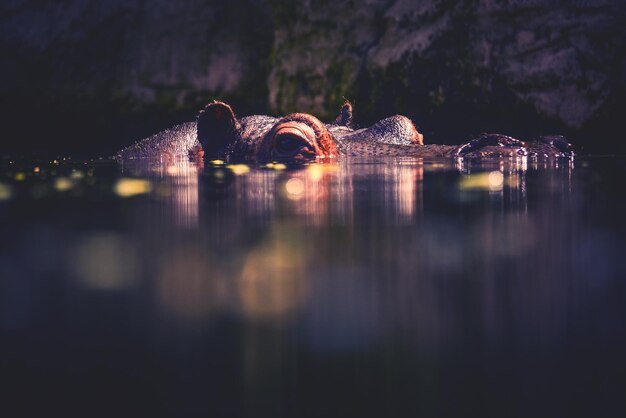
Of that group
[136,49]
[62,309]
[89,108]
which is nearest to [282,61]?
[136,49]

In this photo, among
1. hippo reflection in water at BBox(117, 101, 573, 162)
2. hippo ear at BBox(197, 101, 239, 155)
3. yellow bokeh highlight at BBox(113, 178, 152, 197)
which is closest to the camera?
yellow bokeh highlight at BBox(113, 178, 152, 197)

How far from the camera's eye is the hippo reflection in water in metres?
8.91

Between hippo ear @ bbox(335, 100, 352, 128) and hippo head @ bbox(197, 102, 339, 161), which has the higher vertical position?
hippo ear @ bbox(335, 100, 352, 128)

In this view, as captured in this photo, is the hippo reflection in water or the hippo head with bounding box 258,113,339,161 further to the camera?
the hippo reflection in water

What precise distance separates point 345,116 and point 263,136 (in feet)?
10.7

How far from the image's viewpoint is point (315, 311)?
76.2 inches

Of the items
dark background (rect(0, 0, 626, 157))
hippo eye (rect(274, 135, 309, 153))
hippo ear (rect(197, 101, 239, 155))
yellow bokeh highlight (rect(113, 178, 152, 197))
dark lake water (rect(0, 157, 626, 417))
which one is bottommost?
dark lake water (rect(0, 157, 626, 417))

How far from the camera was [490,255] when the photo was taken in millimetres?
2635

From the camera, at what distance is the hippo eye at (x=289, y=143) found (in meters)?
8.77

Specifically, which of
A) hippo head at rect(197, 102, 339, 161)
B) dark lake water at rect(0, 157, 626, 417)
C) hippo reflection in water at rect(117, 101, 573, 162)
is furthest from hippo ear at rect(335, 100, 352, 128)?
dark lake water at rect(0, 157, 626, 417)

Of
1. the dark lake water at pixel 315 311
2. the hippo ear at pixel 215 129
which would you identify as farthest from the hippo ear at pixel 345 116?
the dark lake water at pixel 315 311

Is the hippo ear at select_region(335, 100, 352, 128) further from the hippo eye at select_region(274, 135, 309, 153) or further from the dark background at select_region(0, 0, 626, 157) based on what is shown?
the hippo eye at select_region(274, 135, 309, 153)

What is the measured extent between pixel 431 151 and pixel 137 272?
24.8 feet

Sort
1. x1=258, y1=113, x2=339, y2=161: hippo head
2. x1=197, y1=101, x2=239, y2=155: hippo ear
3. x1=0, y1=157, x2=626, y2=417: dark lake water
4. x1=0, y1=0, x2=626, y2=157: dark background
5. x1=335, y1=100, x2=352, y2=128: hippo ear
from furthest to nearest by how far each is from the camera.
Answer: x1=335, y1=100, x2=352, y2=128: hippo ear < x1=0, y1=0, x2=626, y2=157: dark background < x1=197, y1=101, x2=239, y2=155: hippo ear < x1=258, y1=113, x2=339, y2=161: hippo head < x1=0, y1=157, x2=626, y2=417: dark lake water
